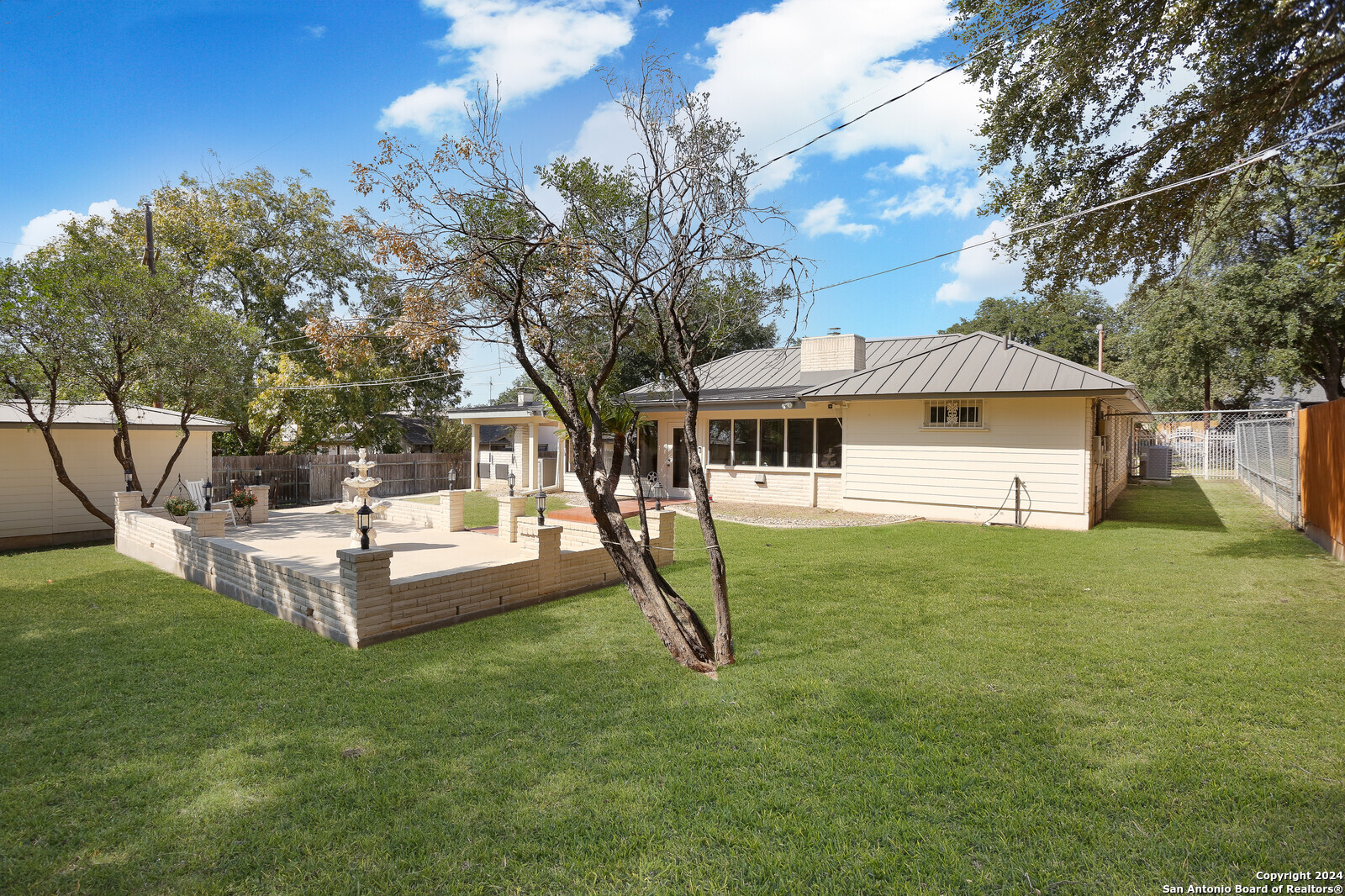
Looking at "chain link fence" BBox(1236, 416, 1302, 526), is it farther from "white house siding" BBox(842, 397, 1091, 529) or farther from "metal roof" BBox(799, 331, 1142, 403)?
"white house siding" BBox(842, 397, 1091, 529)

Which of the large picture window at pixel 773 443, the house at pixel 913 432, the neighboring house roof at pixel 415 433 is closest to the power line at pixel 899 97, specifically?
the house at pixel 913 432

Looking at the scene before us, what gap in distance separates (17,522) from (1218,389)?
49008mm

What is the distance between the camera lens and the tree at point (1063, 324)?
46125 mm

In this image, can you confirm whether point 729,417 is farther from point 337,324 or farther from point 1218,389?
point 1218,389

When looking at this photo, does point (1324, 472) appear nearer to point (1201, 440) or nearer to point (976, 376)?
point (976, 376)

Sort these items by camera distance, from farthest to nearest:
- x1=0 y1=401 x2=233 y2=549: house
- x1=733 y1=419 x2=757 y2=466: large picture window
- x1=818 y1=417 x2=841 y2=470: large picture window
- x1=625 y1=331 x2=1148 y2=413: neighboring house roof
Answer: x1=733 y1=419 x2=757 y2=466: large picture window, x1=818 y1=417 x2=841 y2=470: large picture window, x1=625 y1=331 x2=1148 y2=413: neighboring house roof, x1=0 y1=401 x2=233 y2=549: house

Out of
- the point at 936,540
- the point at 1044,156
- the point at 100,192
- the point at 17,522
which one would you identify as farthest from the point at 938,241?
the point at 17,522

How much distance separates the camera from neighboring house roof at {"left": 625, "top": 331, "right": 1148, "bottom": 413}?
40.3 feet

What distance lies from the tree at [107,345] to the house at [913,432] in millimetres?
8650

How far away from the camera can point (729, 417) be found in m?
17.3

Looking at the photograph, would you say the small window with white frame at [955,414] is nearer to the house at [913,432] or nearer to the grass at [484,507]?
the house at [913,432]

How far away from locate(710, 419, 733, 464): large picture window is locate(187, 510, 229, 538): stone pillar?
36.8 feet

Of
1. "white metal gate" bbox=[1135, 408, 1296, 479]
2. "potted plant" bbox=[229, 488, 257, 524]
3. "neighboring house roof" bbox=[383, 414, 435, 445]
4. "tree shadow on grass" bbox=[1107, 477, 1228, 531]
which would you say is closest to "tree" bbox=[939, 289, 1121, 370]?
"white metal gate" bbox=[1135, 408, 1296, 479]

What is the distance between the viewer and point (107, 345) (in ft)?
36.2
